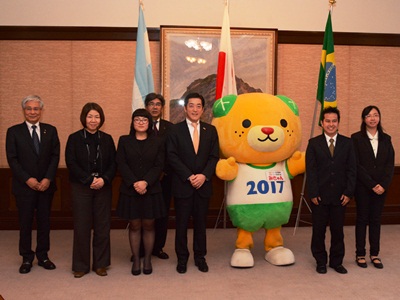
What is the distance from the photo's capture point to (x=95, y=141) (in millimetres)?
3471

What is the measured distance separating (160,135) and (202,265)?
1.15 meters

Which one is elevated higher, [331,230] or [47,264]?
[331,230]

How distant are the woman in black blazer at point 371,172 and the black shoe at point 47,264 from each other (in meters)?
2.57

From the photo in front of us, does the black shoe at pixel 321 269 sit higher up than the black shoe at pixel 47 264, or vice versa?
the black shoe at pixel 321 269

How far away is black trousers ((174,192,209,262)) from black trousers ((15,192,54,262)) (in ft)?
3.56

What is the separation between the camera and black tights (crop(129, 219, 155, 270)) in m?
3.54

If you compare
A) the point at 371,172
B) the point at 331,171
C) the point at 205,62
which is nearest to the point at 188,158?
the point at 331,171

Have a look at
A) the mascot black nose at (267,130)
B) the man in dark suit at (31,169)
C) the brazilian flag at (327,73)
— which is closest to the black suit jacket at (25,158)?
the man in dark suit at (31,169)

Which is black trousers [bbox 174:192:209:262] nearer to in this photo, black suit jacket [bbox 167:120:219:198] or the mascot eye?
black suit jacket [bbox 167:120:219:198]

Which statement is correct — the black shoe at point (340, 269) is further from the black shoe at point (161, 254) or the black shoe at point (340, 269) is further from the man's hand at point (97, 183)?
the man's hand at point (97, 183)

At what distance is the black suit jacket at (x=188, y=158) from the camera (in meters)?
3.54

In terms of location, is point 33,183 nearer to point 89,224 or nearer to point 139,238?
point 89,224

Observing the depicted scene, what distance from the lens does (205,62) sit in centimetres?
524

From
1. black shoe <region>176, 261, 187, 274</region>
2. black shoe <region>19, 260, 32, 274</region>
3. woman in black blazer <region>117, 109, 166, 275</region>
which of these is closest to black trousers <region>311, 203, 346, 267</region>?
black shoe <region>176, 261, 187, 274</region>
